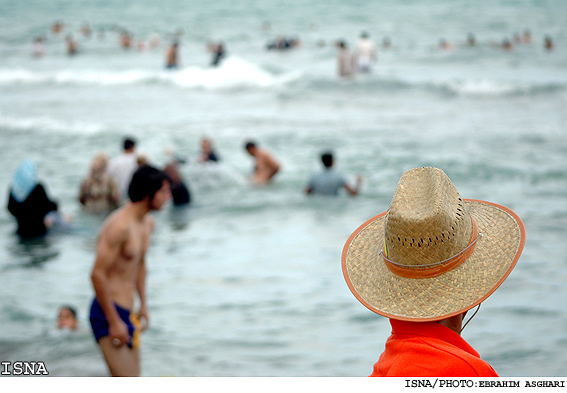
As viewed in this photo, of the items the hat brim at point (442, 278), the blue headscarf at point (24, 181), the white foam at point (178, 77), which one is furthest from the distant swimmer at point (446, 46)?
the hat brim at point (442, 278)

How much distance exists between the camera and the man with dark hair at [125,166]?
9141 mm

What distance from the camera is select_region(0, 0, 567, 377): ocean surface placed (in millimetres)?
5387

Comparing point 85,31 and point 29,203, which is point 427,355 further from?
point 85,31

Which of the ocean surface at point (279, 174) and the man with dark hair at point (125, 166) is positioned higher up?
the man with dark hair at point (125, 166)

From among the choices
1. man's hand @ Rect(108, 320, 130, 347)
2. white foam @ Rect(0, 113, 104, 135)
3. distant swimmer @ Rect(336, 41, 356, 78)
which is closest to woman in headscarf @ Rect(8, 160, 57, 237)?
man's hand @ Rect(108, 320, 130, 347)

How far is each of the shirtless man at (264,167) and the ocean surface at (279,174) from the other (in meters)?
0.30

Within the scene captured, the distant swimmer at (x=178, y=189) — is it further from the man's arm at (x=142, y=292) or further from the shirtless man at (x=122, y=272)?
the shirtless man at (x=122, y=272)

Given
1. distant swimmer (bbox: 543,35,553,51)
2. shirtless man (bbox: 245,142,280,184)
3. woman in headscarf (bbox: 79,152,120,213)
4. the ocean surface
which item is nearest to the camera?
the ocean surface

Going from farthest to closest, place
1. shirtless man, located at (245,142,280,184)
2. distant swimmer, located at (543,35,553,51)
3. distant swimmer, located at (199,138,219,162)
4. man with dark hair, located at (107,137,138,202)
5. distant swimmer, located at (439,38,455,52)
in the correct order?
distant swimmer, located at (439,38,455,52)
distant swimmer, located at (543,35,553,51)
shirtless man, located at (245,142,280,184)
distant swimmer, located at (199,138,219,162)
man with dark hair, located at (107,137,138,202)

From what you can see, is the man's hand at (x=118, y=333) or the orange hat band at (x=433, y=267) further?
the man's hand at (x=118, y=333)

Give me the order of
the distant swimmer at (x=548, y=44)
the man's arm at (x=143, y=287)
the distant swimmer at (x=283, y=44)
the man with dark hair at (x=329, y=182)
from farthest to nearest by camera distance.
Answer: the distant swimmer at (x=283, y=44) → the distant swimmer at (x=548, y=44) → the man with dark hair at (x=329, y=182) → the man's arm at (x=143, y=287)

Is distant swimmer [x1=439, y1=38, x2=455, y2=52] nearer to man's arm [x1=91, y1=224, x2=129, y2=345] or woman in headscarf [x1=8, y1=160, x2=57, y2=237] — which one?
woman in headscarf [x1=8, y1=160, x2=57, y2=237]

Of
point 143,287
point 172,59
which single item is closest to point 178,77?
point 172,59

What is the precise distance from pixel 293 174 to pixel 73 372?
7779 mm
